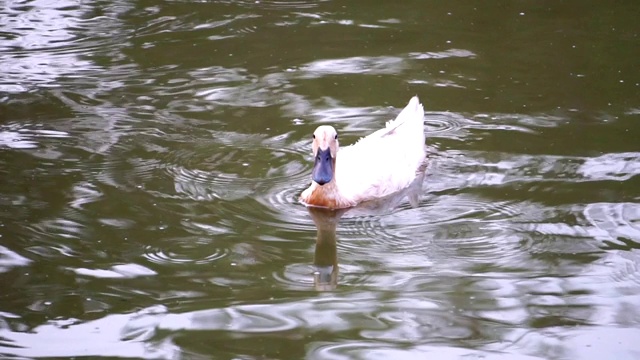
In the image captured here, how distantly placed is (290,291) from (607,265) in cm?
200

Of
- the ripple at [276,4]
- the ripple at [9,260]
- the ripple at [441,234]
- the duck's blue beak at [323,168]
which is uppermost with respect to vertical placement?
the ripple at [276,4]

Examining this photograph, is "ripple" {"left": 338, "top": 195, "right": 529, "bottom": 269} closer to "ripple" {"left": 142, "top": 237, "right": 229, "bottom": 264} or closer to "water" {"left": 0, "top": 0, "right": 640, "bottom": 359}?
"water" {"left": 0, "top": 0, "right": 640, "bottom": 359}

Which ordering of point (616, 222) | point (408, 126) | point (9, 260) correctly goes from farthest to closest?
1. point (408, 126)
2. point (616, 222)
3. point (9, 260)

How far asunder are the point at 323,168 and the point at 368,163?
0.62 m

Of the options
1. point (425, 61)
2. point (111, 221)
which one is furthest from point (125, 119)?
point (425, 61)

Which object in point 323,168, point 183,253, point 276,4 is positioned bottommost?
point 183,253

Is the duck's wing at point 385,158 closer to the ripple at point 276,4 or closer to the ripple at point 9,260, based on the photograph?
the ripple at point 9,260

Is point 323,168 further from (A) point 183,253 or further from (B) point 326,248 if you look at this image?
(A) point 183,253

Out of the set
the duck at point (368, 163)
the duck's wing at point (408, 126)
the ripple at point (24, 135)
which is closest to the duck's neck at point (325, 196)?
the duck at point (368, 163)

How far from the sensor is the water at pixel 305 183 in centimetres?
621

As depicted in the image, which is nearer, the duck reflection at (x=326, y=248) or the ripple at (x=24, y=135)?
the duck reflection at (x=326, y=248)

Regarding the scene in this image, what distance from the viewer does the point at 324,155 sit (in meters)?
8.04

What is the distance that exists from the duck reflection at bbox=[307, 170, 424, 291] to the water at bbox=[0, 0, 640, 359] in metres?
0.02

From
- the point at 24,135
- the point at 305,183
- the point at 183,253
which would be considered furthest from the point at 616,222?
the point at 24,135
